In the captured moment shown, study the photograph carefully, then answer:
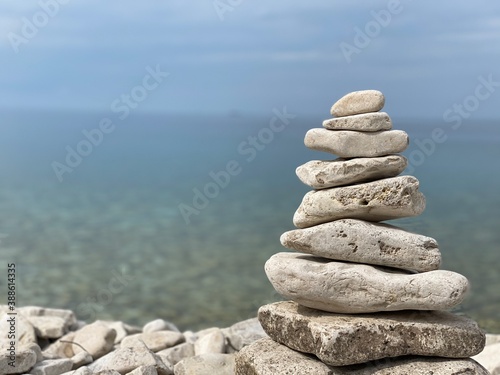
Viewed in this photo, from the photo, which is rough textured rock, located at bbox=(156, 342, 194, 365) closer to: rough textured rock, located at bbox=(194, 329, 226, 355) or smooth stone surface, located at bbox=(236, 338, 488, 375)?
rough textured rock, located at bbox=(194, 329, 226, 355)

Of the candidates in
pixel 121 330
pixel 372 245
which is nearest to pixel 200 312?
pixel 121 330

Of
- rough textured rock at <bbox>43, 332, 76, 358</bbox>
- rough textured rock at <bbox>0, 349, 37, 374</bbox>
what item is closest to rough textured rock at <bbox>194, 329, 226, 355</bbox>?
rough textured rock at <bbox>43, 332, 76, 358</bbox>

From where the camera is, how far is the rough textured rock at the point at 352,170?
21.0 feet

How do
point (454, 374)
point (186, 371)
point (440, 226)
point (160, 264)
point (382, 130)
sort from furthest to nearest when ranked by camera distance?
point (440, 226) → point (160, 264) → point (186, 371) → point (382, 130) → point (454, 374)

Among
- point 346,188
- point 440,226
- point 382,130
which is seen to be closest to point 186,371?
point 346,188

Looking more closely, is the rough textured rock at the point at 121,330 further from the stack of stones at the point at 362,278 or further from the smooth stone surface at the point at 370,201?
the smooth stone surface at the point at 370,201

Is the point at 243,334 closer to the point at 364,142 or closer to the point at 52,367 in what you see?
the point at 52,367

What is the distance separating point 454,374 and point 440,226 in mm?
15344

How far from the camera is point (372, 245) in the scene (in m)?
6.30

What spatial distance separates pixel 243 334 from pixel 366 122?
13.0 feet

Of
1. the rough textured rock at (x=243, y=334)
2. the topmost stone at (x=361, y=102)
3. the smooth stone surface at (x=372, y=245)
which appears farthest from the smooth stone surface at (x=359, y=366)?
the rough textured rock at (x=243, y=334)

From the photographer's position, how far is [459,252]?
17719 mm

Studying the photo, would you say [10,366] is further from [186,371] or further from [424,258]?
[424,258]

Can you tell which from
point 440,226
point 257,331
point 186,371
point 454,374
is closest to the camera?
point 454,374
